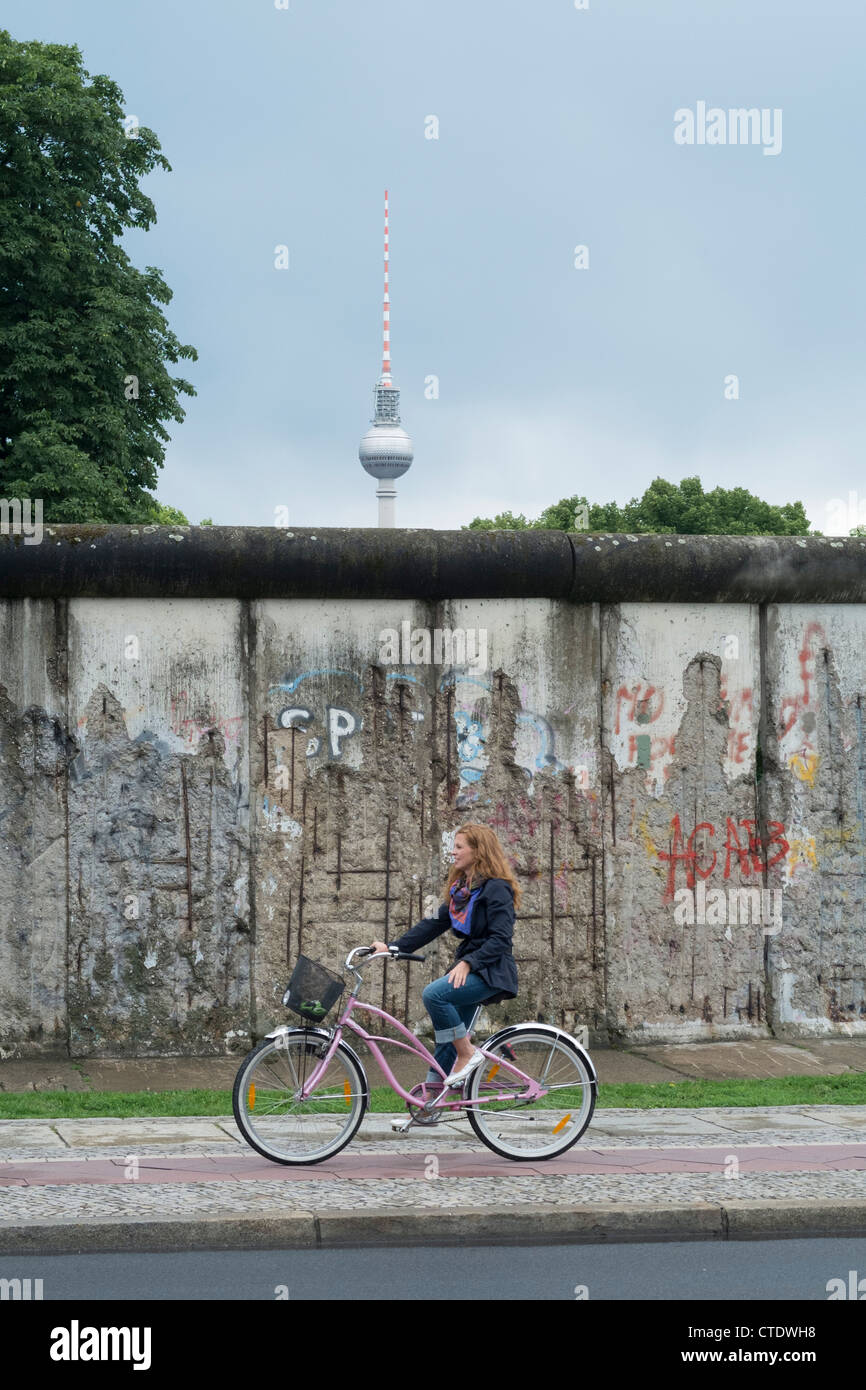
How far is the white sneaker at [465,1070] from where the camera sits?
787 centimetres

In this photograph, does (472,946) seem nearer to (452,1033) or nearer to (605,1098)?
(452,1033)

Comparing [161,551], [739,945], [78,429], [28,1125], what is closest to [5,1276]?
[28,1125]

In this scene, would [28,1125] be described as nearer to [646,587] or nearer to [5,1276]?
[5,1276]

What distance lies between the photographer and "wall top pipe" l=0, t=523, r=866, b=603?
33.3 feet

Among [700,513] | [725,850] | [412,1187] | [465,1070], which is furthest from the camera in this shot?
[700,513]

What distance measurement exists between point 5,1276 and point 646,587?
6.24 meters

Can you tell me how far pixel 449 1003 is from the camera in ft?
26.2

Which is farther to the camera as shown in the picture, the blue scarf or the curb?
the blue scarf

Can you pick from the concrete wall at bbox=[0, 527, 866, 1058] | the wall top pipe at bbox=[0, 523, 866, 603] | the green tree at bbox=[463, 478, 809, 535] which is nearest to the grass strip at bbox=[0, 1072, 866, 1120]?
the concrete wall at bbox=[0, 527, 866, 1058]

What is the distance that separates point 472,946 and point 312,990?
835mm

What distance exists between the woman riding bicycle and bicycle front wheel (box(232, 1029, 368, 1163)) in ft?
1.48

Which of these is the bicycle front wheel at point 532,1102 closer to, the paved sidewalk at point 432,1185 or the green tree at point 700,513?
the paved sidewalk at point 432,1185

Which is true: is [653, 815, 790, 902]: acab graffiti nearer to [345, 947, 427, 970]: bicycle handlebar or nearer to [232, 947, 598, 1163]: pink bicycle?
[232, 947, 598, 1163]: pink bicycle

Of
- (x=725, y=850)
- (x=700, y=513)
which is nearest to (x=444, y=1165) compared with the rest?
(x=725, y=850)
